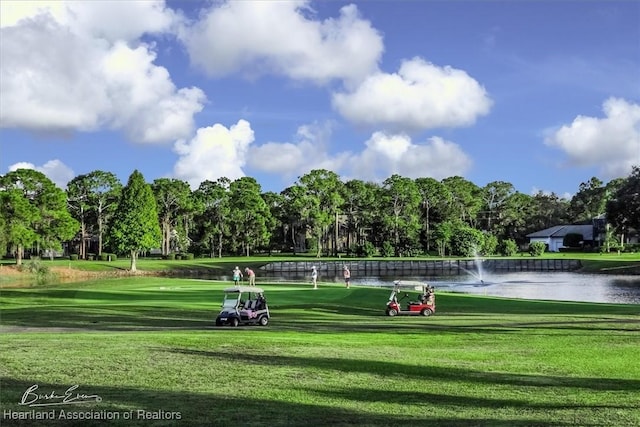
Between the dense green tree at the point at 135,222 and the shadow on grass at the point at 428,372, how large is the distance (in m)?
69.7

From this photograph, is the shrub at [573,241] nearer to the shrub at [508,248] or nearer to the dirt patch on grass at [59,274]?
the shrub at [508,248]

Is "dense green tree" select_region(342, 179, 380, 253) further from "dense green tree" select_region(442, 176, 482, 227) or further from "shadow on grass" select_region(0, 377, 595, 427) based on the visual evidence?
"shadow on grass" select_region(0, 377, 595, 427)

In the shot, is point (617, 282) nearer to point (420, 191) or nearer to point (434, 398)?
point (434, 398)

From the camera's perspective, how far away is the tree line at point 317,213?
9562 cm

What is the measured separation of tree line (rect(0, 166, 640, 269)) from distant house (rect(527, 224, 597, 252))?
6685 millimetres

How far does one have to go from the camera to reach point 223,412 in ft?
28.3

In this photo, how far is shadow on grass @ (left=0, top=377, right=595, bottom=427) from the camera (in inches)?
317

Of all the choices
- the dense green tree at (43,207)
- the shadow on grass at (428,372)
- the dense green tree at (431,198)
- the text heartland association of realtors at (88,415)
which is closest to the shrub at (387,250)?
the dense green tree at (431,198)

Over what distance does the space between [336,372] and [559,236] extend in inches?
5613

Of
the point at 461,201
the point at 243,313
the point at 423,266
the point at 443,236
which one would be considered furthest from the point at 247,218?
the point at 243,313

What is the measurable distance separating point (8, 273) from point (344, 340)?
6043 cm

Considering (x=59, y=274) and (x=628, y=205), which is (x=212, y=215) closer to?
(x=59, y=274)

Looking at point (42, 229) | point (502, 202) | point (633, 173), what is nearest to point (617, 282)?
point (633, 173)

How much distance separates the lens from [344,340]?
666 inches
